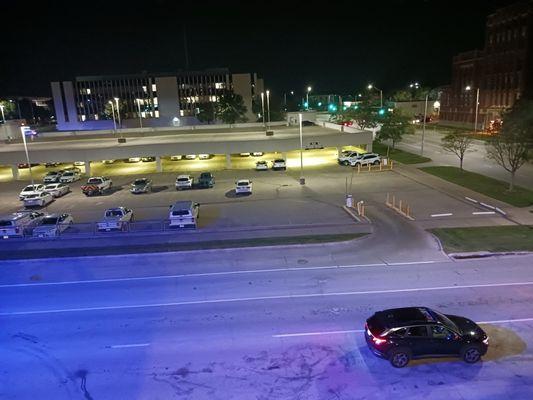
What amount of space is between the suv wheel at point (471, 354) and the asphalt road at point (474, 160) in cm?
2901

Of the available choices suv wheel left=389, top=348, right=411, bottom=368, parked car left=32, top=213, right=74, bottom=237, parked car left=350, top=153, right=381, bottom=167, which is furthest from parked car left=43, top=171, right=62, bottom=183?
suv wheel left=389, top=348, right=411, bottom=368

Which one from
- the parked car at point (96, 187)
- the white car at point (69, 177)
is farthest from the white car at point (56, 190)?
the white car at point (69, 177)

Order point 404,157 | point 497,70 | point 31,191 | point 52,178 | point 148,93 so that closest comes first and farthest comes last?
point 31,191, point 52,178, point 404,157, point 497,70, point 148,93

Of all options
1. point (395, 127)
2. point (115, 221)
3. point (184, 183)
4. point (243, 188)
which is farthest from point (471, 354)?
point (395, 127)

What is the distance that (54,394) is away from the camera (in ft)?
39.2

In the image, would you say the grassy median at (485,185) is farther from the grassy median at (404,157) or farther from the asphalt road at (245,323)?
the asphalt road at (245,323)

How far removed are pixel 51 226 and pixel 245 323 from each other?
1701 centimetres

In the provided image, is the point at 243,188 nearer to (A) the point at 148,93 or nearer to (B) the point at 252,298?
(B) the point at 252,298

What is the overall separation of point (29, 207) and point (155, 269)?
21.4 m

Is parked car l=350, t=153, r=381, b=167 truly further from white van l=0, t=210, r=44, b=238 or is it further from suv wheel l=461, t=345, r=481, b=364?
suv wheel l=461, t=345, r=481, b=364

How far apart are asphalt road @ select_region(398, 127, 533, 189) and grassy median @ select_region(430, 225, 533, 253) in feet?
48.2

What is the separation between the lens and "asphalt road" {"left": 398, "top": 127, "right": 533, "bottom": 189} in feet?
134

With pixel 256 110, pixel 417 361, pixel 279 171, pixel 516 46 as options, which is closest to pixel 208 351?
pixel 417 361

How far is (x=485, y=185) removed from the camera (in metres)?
36.8
